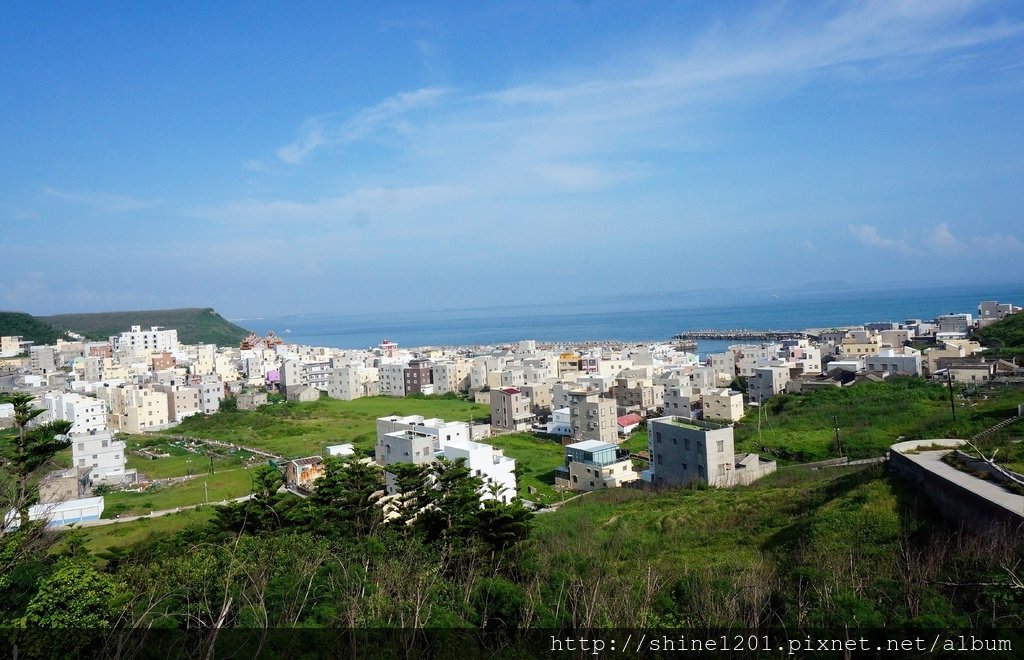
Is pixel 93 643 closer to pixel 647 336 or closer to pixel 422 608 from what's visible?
pixel 422 608

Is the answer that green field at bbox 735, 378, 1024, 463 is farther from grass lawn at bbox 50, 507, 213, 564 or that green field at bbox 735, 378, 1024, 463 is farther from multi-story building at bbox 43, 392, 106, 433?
multi-story building at bbox 43, 392, 106, 433

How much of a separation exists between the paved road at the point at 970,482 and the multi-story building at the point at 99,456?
19.7 metres

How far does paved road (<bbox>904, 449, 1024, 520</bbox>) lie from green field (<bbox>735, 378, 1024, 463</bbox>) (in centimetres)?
514

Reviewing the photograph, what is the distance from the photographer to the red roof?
23469mm

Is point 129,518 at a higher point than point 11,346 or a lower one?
lower

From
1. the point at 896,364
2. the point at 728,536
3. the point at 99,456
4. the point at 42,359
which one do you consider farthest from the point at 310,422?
A: the point at 42,359

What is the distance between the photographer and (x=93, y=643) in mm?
4840

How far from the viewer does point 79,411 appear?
25.3 meters

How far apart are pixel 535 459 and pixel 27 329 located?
59.1m

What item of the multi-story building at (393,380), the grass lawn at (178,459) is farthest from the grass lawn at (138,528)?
the multi-story building at (393,380)

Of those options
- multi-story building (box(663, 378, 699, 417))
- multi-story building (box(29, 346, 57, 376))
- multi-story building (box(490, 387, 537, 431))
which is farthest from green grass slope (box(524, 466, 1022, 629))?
multi-story building (box(29, 346, 57, 376))

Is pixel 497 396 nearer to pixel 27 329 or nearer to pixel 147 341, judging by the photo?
pixel 147 341

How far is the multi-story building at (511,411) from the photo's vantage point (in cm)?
2581

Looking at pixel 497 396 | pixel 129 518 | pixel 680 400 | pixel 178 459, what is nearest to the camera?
pixel 129 518
